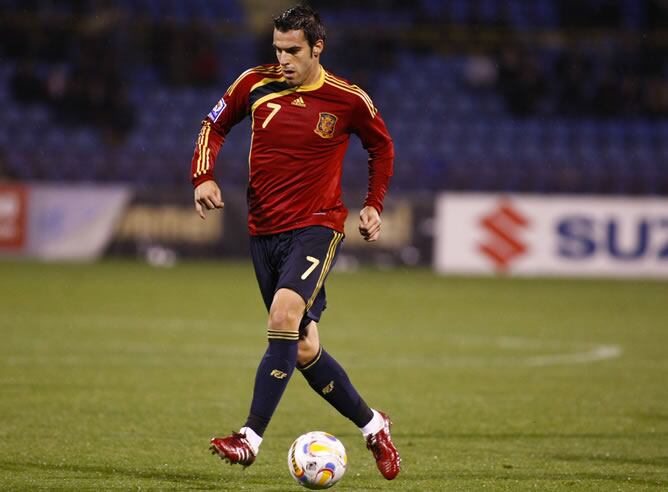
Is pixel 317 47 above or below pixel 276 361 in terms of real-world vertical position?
above

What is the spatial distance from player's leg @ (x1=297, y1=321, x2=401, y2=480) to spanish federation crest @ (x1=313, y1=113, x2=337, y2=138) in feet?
2.88

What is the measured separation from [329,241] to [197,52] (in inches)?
738

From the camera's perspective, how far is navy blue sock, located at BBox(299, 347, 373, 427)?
5.79 m

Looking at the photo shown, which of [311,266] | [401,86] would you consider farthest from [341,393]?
[401,86]

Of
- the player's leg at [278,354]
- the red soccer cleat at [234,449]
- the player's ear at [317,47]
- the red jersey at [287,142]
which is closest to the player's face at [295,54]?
the player's ear at [317,47]

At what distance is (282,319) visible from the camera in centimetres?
550

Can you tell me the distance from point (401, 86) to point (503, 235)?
6077 millimetres

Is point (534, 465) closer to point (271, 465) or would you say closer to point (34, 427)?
point (271, 465)

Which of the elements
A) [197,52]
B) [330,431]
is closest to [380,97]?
[197,52]

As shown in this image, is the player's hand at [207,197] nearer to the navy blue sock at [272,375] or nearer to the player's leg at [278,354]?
the player's leg at [278,354]

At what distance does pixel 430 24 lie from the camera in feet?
81.5

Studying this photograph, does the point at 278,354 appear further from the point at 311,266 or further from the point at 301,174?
the point at 301,174

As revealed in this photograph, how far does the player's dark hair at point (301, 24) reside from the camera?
18.3 feet

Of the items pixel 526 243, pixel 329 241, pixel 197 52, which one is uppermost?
pixel 329 241
